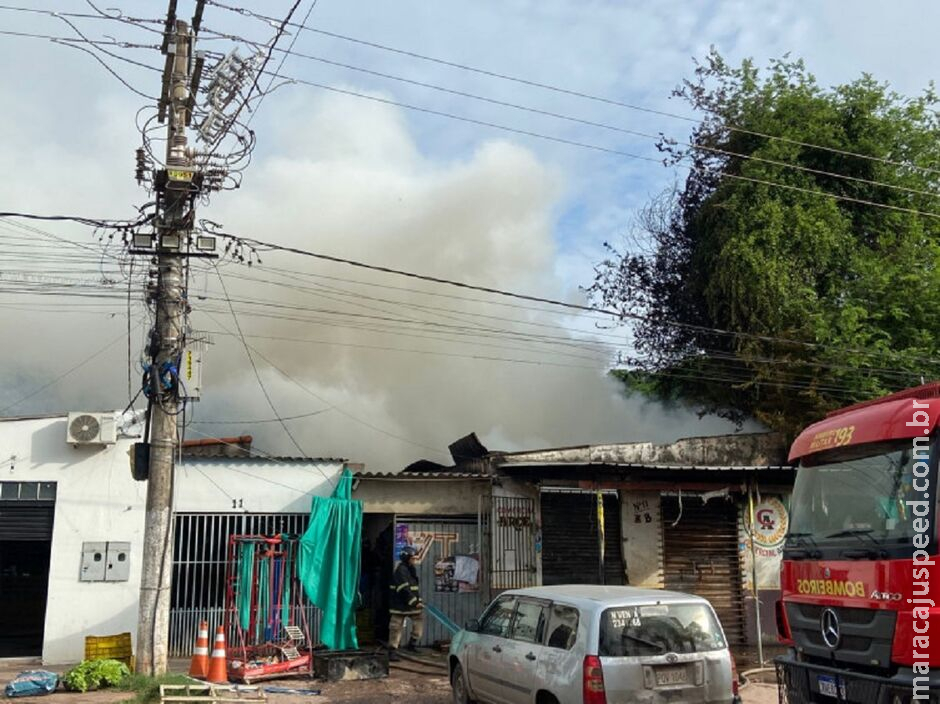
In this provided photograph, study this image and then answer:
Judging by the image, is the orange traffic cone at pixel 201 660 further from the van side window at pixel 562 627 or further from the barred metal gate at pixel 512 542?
the van side window at pixel 562 627

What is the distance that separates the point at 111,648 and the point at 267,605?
90.2 inches

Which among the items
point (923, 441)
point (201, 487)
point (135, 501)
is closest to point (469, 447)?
point (201, 487)

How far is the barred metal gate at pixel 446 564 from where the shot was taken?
14.6 m

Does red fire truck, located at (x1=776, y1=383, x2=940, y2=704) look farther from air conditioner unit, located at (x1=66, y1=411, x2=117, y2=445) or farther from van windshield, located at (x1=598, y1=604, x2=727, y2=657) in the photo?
air conditioner unit, located at (x1=66, y1=411, x2=117, y2=445)

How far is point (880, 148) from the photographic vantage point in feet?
73.9

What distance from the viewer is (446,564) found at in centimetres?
1483

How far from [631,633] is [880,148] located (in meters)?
20.1

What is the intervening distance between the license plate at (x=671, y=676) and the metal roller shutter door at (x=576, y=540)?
332 inches

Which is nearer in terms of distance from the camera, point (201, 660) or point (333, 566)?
point (201, 660)

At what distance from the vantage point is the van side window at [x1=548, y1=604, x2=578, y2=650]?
23.6ft

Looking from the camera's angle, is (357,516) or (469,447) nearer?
(357,516)

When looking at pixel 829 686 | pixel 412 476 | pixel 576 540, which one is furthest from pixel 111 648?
pixel 829 686

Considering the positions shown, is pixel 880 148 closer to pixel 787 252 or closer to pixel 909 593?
pixel 787 252

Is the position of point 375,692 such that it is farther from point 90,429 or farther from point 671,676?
point 90,429
